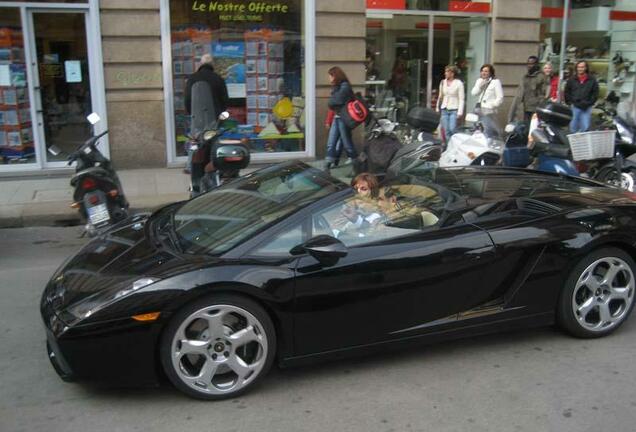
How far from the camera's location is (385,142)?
6.97 m

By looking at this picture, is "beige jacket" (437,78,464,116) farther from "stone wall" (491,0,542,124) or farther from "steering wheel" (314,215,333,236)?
"steering wheel" (314,215,333,236)

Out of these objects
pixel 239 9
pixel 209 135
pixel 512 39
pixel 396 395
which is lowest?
pixel 396 395

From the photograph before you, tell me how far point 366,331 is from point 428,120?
16.4 ft

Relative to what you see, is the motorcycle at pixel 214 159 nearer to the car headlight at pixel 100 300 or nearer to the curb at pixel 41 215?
the curb at pixel 41 215

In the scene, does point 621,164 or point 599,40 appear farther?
point 599,40

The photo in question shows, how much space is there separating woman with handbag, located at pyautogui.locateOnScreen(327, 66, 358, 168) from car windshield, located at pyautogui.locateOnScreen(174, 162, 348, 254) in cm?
553

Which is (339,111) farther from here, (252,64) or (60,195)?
(60,195)

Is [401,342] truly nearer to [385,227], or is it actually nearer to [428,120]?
[385,227]

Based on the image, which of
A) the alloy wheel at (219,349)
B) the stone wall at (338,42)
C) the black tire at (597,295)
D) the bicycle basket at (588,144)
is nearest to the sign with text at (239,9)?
the stone wall at (338,42)

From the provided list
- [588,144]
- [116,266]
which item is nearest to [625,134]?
[588,144]

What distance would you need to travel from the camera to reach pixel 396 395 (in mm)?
3635

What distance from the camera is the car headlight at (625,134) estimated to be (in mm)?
8676

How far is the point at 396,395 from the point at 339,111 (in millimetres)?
7105

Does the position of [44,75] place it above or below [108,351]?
above
